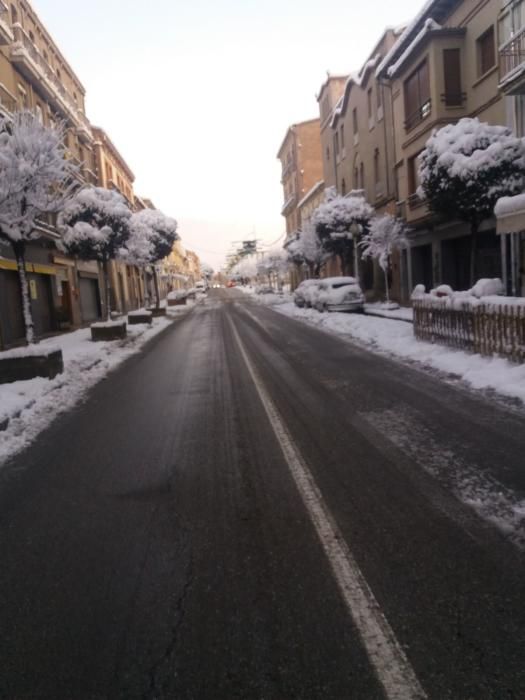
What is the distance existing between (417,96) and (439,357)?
1538cm

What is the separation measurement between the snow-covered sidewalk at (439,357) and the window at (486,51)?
9.13m

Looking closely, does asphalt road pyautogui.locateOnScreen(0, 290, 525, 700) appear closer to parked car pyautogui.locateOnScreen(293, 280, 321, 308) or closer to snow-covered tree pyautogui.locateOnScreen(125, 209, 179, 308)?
parked car pyautogui.locateOnScreen(293, 280, 321, 308)

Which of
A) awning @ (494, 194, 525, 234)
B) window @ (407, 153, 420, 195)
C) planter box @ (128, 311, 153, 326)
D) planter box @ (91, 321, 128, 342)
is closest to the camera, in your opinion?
awning @ (494, 194, 525, 234)

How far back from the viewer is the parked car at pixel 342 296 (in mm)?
23141

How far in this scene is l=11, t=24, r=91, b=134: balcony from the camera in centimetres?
2039

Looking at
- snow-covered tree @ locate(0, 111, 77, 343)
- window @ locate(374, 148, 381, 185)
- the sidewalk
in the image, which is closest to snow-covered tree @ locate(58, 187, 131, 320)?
snow-covered tree @ locate(0, 111, 77, 343)

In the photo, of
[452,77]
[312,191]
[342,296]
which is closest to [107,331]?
[342,296]

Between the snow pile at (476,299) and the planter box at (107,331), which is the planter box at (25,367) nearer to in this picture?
the planter box at (107,331)

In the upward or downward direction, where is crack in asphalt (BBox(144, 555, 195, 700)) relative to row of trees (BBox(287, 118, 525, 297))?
downward

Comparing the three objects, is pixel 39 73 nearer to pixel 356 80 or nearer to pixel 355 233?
pixel 355 233

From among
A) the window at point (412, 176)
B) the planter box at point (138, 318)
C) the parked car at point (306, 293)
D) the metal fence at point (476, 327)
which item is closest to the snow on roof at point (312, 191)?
the parked car at point (306, 293)

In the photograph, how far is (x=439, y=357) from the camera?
1004 centimetres

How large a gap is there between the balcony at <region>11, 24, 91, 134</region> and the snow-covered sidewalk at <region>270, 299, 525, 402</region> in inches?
624

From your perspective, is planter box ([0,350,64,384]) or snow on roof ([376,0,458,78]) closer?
planter box ([0,350,64,384])
